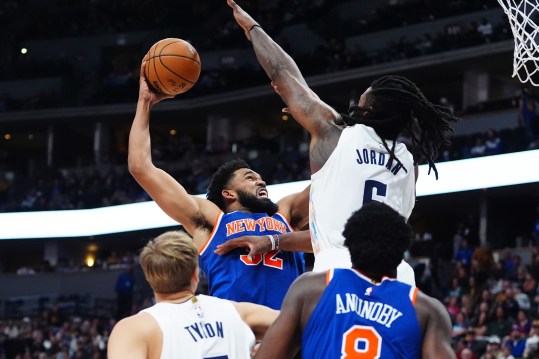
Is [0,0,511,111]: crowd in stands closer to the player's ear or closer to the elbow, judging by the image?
the player's ear

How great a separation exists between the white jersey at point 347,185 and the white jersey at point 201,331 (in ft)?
1.75

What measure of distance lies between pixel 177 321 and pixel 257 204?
1.74m

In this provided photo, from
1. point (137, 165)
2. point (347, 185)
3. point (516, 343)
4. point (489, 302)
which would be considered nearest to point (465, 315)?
point (489, 302)

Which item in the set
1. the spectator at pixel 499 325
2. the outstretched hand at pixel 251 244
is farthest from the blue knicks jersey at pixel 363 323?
the spectator at pixel 499 325

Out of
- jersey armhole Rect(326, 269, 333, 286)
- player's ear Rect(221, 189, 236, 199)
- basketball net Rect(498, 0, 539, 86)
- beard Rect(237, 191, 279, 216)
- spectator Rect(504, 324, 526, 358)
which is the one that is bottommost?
spectator Rect(504, 324, 526, 358)

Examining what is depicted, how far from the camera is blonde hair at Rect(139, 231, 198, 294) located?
3.30 meters

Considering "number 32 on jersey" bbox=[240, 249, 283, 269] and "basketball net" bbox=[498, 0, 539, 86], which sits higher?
"basketball net" bbox=[498, 0, 539, 86]

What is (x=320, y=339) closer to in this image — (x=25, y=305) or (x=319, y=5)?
(x=25, y=305)

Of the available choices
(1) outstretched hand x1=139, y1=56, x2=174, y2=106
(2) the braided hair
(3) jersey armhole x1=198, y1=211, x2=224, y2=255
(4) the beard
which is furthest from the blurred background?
(2) the braided hair

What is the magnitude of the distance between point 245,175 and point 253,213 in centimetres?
24

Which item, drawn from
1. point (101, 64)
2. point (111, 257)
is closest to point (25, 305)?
point (111, 257)

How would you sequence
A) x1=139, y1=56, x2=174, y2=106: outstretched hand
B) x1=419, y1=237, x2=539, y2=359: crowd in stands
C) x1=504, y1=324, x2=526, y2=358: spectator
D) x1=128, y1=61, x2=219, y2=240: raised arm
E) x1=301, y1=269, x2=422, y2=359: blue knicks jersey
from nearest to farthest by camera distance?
x1=301, y1=269, x2=422, y2=359: blue knicks jersey
x1=128, y1=61, x2=219, y2=240: raised arm
x1=139, y1=56, x2=174, y2=106: outstretched hand
x1=504, y1=324, x2=526, y2=358: spectator
x1=419, y1=237, x2=539, y2=359: crowd in stands

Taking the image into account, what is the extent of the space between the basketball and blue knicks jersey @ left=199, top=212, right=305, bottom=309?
72 centimetres

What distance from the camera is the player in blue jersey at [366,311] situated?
9.99 feet
